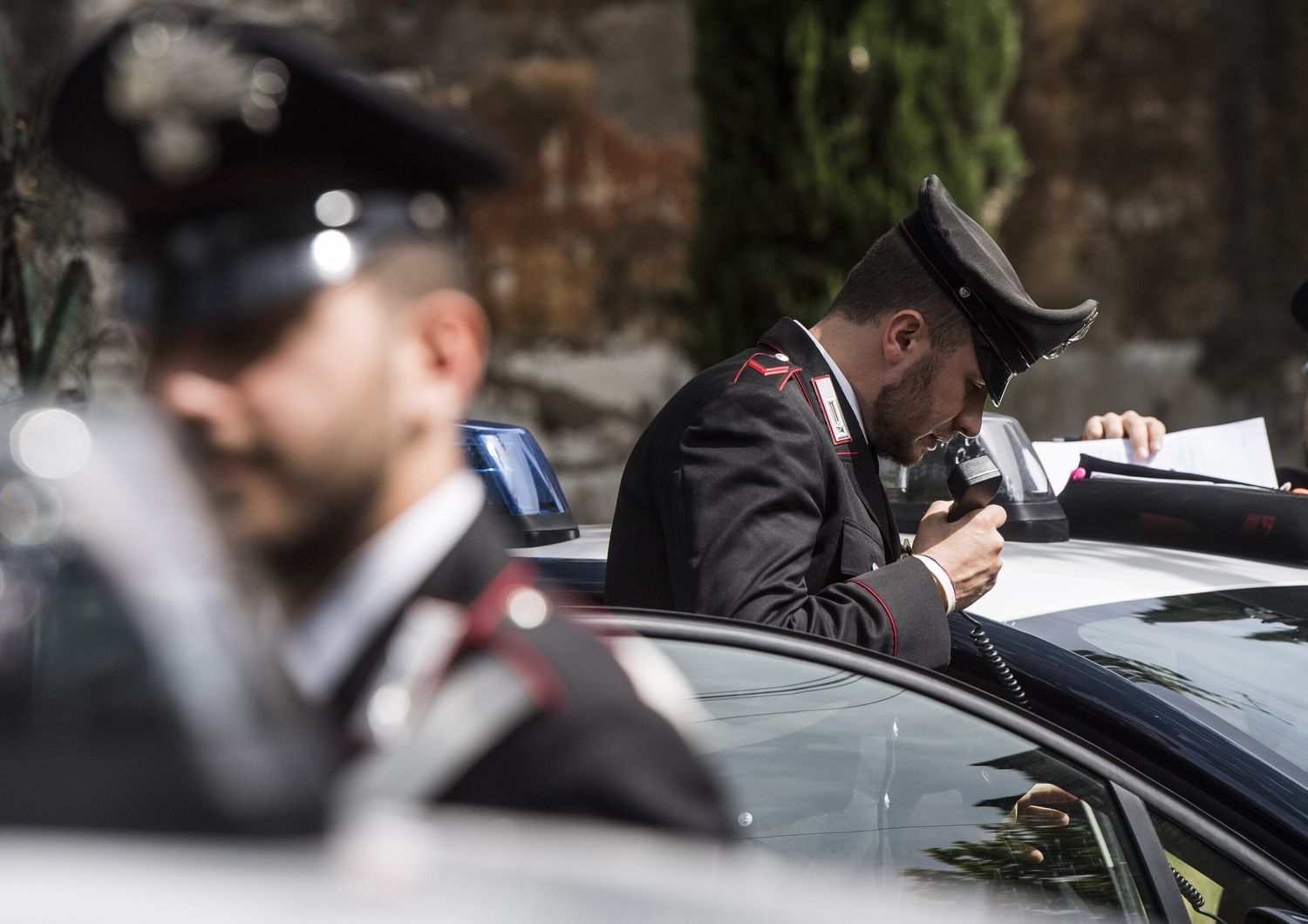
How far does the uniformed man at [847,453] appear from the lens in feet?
6.54

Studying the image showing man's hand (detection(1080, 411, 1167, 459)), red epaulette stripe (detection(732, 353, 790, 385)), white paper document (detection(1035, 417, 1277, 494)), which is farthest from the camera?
man's hand (detection(1080, 411, 1167, 459))

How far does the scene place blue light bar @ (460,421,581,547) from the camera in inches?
91.9

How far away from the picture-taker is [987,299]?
2250 millimetres

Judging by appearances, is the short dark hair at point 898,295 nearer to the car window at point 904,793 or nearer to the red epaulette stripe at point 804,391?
the red epaulette stripe at point 804,391

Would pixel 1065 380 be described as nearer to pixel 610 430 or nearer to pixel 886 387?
pixel 610 430

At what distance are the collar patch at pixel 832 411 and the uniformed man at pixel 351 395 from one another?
4.33 ft

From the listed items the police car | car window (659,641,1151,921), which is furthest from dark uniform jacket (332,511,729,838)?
car window (659,641,1151,921)

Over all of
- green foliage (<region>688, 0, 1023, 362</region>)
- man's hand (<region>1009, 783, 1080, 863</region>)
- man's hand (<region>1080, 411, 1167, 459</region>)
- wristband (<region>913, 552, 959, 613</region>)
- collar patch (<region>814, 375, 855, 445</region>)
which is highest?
green foliage (<region>688, 0, 1023, 362</region>)

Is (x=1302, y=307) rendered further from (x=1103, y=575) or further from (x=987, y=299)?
(x=987, y=299)

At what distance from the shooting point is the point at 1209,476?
2.96 metres

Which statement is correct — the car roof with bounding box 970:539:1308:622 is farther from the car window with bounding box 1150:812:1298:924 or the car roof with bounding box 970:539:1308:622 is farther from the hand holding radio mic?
the car window with bounding box 1150:812:1298:924

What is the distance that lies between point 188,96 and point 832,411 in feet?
4.88

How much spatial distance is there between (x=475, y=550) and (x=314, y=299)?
21cm

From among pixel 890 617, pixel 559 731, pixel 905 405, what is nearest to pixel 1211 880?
pixel 890 617
